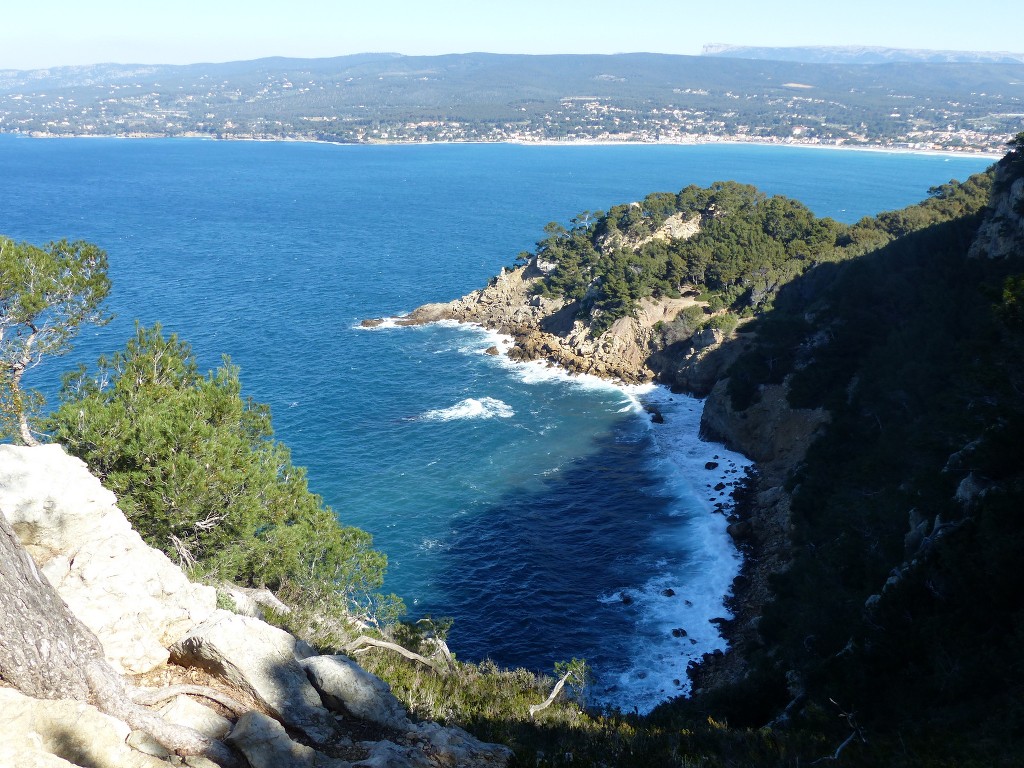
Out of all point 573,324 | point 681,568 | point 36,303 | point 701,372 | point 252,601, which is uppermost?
point 36,303

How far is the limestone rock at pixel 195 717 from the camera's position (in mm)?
10398

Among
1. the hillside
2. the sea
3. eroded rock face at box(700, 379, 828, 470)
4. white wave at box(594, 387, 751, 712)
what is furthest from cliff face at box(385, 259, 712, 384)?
white wave at box(594, 387, 751, 712)

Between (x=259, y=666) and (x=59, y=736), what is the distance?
3.49 meters

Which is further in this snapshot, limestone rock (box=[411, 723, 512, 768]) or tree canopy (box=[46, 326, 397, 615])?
tree canopy (box=[46, 326, 397, 615])

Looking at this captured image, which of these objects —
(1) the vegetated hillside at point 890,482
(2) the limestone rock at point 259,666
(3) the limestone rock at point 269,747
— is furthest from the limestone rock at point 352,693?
(1) the vegetated hillside at point 890,482

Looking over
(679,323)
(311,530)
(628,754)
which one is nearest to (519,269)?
(679,323)

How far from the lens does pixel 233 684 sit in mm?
11625

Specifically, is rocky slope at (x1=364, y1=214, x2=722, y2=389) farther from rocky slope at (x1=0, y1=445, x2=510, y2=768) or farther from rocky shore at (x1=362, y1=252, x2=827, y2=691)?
rocky slope at (x1=0, y1=445, x2=510, y2=768)

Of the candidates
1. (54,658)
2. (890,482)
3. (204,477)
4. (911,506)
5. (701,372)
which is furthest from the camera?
(701,372)

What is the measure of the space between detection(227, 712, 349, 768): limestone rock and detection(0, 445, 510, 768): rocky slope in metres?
0.02

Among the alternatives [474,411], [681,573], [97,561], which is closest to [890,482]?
[681,573]

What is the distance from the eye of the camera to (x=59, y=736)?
848 cm

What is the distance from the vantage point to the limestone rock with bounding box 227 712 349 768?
391 inches

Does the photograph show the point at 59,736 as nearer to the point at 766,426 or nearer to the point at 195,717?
the point at 195,717
